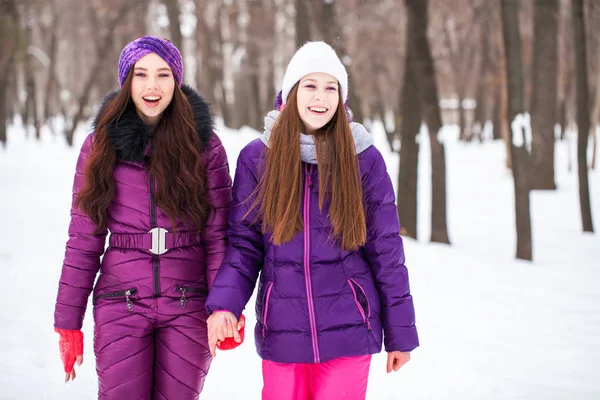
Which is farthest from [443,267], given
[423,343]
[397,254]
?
[397,254]

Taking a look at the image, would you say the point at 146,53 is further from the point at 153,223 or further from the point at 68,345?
the point at 68,345

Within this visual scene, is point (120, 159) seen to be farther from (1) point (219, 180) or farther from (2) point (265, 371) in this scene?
(2) point (265, 371)

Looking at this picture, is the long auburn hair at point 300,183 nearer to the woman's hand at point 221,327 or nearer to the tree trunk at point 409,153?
the woman's hand at point 221,327

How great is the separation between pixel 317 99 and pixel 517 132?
624 centimetres

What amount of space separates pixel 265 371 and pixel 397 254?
74cm

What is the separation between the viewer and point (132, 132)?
2.84m

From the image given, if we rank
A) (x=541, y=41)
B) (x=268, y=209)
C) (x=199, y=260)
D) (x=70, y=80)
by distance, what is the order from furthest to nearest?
(x=70, y=80) → (x=541, y=41) → (x=199, y=260) → (x=268, y=209)

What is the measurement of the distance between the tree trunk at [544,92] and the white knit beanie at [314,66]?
490 inches

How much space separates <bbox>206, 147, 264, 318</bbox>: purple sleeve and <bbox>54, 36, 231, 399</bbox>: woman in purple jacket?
0.12m

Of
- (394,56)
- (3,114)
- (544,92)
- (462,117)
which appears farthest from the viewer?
(394,56)

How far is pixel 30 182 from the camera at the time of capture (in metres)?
12.2

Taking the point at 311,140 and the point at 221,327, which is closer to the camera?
the point at 221,327

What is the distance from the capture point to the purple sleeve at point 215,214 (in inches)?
114

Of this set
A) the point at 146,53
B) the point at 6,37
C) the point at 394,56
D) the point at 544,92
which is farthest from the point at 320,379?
the point at 394,56
